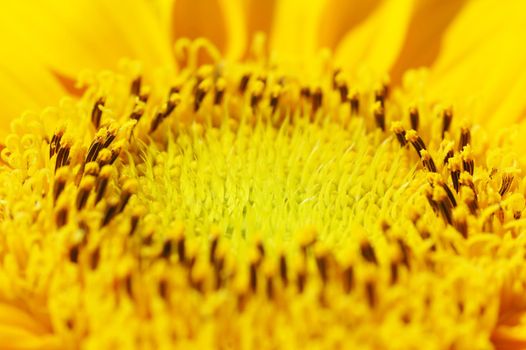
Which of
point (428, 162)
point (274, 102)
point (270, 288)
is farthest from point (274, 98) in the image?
point (270, 288)

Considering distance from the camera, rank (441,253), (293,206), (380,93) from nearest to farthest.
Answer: (441,253) → (293,206) → (380,93)

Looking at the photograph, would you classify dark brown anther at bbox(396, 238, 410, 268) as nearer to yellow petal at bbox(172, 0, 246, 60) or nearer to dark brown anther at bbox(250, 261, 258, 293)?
dark brown anther at bbox(250, 261, 258, 293)

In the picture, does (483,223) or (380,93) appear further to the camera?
(380,93)

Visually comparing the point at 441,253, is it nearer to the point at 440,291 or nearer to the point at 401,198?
the point at 440,291

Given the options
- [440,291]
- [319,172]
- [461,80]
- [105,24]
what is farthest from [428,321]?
[105,24]

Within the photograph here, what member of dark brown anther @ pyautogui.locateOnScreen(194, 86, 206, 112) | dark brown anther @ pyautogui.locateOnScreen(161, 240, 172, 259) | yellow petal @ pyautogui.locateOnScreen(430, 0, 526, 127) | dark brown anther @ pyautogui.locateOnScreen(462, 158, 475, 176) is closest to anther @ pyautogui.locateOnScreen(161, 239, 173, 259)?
dark brown anther @ pyautogui.locateOnScreen(161, 240, 172, 259)

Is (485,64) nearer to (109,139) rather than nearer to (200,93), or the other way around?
(200,93)

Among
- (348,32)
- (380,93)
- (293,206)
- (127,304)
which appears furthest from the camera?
(348,32)
